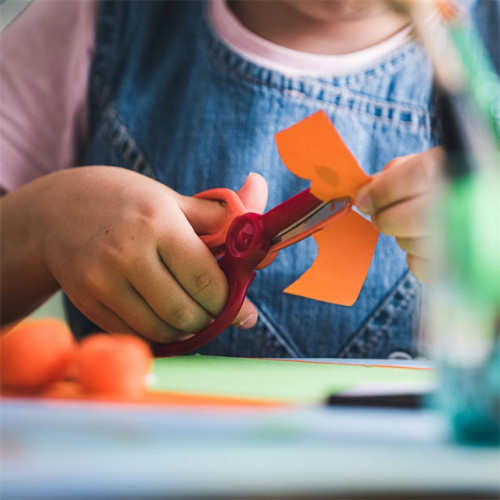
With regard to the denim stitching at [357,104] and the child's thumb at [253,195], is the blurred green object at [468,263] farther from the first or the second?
the denim stitching at [357,104]

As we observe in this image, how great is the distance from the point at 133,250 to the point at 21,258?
122mm

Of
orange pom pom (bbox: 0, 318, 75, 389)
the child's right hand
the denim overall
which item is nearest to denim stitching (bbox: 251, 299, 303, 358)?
the denim overall

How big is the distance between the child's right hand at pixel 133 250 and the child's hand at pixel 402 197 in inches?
3.4

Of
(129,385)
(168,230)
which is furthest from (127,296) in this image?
(129,385)

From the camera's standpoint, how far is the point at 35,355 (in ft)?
0.69

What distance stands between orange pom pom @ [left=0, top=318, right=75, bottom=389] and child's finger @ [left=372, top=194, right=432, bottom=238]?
0.14 metres

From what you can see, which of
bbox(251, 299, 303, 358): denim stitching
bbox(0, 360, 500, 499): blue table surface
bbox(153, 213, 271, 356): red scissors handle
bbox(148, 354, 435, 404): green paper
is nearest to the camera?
bbox(0, 360, 500, 499): blue table surface

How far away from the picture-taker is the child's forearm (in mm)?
414

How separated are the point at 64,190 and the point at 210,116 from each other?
0.62 feet

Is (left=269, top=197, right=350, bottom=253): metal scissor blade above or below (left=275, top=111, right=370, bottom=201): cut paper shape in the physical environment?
below

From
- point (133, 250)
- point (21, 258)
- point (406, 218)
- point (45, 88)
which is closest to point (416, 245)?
point (406, 218)

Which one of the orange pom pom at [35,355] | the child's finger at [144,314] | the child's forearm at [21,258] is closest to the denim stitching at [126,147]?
the child's forearm at [21,258]

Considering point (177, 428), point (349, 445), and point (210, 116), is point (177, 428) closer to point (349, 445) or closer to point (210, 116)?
point (349, 445)

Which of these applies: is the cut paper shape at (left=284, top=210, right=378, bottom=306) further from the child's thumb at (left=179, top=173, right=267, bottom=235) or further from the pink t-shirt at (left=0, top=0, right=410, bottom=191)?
the pink t-shirt at (left=0, top=0, right=410, bottom=191)
